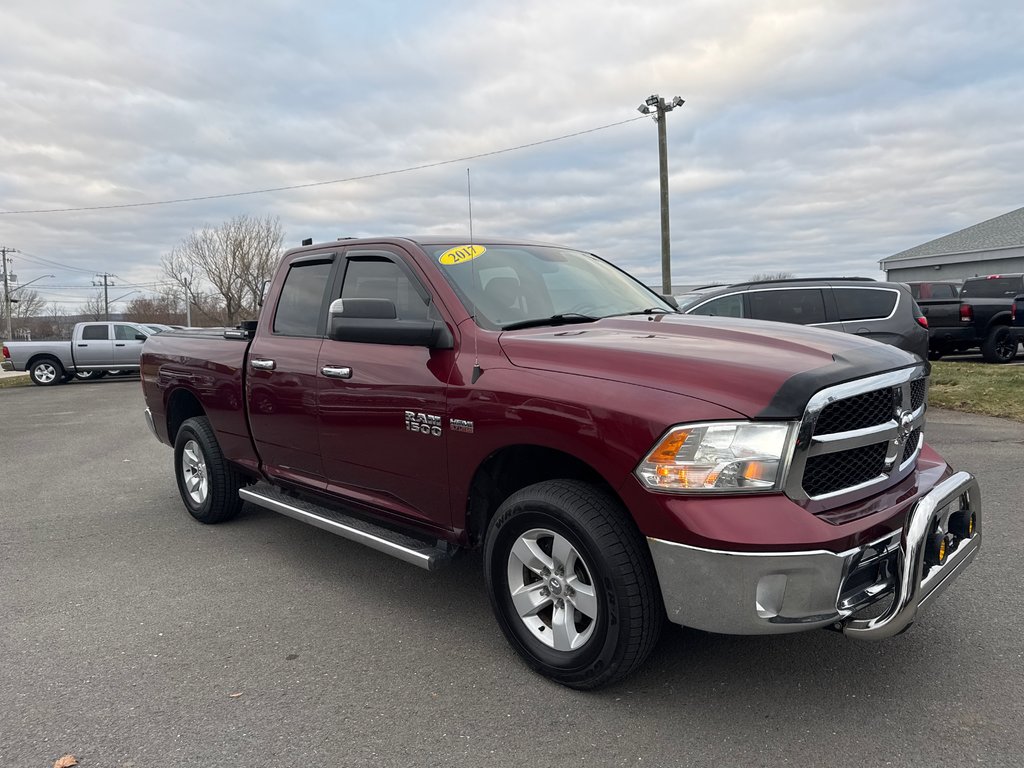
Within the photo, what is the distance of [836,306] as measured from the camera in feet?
30.7

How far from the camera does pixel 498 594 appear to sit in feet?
10.3

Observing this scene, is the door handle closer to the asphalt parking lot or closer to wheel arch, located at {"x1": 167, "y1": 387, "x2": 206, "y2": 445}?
the asphalt parking lot

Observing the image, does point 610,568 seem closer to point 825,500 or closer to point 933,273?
point 825,500

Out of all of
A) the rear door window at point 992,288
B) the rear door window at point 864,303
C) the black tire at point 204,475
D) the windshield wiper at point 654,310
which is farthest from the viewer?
the rear door window at point 992,288

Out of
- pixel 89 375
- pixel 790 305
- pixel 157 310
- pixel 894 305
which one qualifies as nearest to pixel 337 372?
pixel 790 305

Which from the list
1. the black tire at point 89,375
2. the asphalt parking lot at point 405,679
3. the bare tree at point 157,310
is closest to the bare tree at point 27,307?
the bare tree at point 157,310

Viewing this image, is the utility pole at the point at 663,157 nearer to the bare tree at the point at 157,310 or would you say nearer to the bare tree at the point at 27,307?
the bare tree at the point at 157,310

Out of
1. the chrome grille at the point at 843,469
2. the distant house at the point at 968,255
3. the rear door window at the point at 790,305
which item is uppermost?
the distant house at the point at 968,255

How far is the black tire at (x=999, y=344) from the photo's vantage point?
13500 millimetres

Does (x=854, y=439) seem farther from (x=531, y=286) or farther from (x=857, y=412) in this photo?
(x=531, y=286)

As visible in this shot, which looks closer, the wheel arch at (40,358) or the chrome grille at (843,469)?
the chrome grille at (843,469)

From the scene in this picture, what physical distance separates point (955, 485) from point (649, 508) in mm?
1347

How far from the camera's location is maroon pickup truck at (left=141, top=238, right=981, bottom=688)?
2.46 meters

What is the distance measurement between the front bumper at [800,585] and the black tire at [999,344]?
13.2 metres
